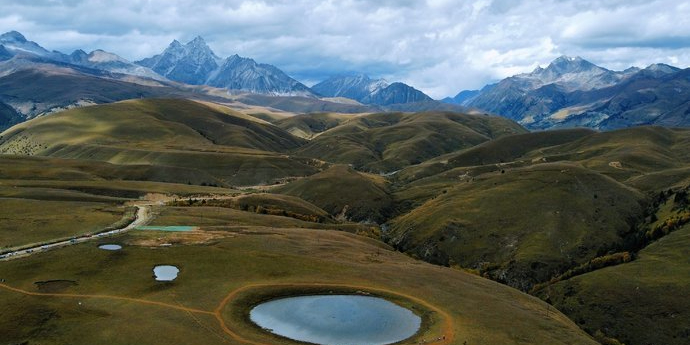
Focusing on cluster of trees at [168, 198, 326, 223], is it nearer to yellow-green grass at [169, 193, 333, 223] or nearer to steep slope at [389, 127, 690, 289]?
yellow-green grass at [169, 193, 333, 223]

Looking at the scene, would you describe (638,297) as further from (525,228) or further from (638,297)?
(525,228)

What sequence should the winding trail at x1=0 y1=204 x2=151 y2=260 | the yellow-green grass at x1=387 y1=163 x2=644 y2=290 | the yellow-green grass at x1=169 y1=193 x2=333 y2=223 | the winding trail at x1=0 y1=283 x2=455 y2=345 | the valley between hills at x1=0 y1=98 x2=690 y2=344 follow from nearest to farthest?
1. the winding trail at x1=0 y1=283 x2=455 y2=345
2. the valley between hills at x1=0 y1=98 x2=690 y2=344
3. the winding trail at x1=0 y1=204 x2=151 y2=260
4. the yellow-green grass at x1=387 y1=163 x2=644 y2=290
5. the yellow-green grass at x1=169 y1=193 x2=333 y2=223

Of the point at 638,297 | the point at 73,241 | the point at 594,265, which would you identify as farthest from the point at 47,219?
the point at 594,265

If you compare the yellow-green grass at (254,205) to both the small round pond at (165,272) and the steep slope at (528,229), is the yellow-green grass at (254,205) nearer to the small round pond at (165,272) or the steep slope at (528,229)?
the steep slope at (528,229)

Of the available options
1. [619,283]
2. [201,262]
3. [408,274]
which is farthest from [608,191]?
[201,262]

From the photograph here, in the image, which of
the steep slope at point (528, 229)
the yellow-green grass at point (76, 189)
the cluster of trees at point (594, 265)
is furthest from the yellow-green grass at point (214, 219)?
the cluster of trees at point (594, 265)

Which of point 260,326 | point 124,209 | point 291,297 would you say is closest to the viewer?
point 260,326

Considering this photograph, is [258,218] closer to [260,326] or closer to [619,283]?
[260,326]

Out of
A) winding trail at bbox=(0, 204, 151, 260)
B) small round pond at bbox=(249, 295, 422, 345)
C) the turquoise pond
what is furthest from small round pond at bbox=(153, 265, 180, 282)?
the turquoise pond
